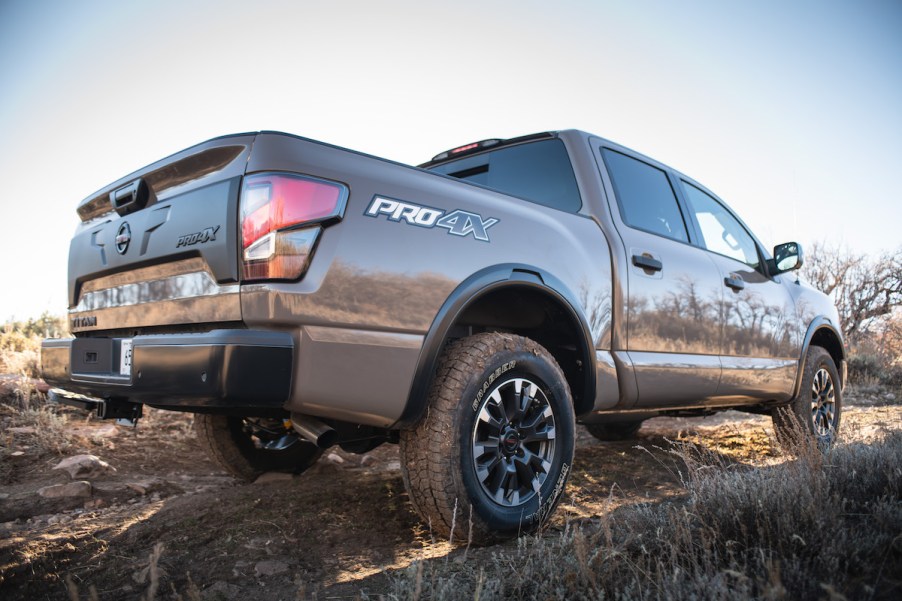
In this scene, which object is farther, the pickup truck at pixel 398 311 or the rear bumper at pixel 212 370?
the pickup truck at pixel 398 311

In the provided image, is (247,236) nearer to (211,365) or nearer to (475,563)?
(211,365)

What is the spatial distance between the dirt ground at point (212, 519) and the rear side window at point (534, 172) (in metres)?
1.60

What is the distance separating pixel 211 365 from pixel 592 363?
1765 mm

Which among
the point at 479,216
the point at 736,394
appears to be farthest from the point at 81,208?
the point at 736,394

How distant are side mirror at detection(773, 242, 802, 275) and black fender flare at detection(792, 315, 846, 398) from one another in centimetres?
59

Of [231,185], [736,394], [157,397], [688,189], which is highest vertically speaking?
[688,189]

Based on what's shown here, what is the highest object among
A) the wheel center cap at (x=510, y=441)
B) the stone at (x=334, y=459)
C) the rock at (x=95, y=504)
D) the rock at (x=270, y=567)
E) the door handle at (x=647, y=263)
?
the door handle at (x=647, y=263)

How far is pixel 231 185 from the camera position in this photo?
81.8 inches

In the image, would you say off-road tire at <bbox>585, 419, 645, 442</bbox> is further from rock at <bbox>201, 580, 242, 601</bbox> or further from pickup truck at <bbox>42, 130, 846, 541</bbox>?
rock at <bbox>201, 580, 242, 601</bbox>

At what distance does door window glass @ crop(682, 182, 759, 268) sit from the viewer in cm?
410

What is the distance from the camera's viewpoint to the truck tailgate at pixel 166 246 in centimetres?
206

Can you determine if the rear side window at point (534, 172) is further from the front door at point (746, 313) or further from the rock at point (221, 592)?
the rock at point (221, 592)

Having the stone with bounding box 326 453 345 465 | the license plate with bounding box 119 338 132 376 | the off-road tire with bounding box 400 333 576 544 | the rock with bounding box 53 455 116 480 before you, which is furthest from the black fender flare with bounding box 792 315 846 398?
the rock with bounding box 53 455 116 480

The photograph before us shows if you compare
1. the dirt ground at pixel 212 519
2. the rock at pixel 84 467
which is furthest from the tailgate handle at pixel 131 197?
the rock at pixel 84 467
